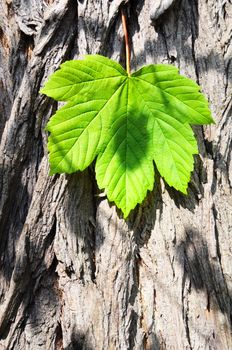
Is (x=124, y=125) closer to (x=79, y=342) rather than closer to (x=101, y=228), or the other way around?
(x=101, y=228)

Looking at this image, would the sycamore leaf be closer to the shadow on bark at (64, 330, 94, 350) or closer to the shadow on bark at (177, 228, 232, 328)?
the shadow on bark at (177, 228, 232, 328)

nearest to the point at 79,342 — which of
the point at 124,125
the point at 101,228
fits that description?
the point at 101,228

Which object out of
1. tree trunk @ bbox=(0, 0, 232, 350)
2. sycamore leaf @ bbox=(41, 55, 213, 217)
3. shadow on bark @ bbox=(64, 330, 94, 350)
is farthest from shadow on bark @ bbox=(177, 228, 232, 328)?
shadow on bark @ bbox=(64, 330, 94, 350)

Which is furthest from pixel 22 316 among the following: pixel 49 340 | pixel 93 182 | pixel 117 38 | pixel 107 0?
pixel 107 0

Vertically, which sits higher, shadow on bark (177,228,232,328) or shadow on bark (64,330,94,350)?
shadow on bark (177,228,232,328)

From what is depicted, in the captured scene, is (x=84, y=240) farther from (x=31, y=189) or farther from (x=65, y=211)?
(x=31, y=189)

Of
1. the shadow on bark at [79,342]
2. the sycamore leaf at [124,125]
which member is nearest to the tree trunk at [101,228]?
the shadow on bark at [79,342]

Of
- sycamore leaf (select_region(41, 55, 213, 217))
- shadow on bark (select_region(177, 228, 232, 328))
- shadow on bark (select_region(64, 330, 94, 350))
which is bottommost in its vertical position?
shadow on bark (select_region(64, 330, 94, 350))
